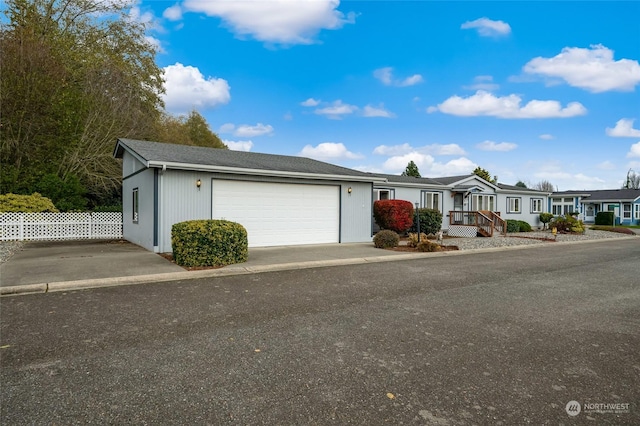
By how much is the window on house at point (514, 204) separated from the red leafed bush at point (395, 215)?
13.0 meters

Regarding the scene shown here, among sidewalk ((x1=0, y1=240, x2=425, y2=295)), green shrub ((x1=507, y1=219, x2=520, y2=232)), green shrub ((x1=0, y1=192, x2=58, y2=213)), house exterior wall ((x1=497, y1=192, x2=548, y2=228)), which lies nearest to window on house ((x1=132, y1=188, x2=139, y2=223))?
sidewalk ((x1=0, y1=240, x2=425, y2=295))

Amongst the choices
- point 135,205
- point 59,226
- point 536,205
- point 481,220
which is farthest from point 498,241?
point 59,226

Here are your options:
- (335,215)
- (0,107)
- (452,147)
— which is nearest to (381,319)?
(335,215)

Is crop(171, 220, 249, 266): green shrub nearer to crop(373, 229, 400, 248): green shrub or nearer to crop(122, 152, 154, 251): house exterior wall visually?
crop(122, 152, 154, 251): house exterior wall

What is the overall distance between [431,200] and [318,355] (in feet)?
62.5

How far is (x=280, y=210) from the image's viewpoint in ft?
41.0

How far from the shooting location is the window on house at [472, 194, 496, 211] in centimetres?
2331

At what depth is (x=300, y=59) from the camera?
18422mm

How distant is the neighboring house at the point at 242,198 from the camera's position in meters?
10.6

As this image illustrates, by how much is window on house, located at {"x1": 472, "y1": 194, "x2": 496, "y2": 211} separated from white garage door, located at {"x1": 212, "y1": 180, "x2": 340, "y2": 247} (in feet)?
43.8

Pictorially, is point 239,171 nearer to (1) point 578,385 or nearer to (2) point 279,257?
(2) point 279,257

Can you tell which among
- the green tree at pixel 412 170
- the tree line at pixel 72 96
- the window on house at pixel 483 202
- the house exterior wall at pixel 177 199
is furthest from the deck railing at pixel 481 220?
the green tree at pixel 412 170

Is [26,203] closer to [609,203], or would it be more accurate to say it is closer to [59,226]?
[59,226]

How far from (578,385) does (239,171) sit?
395 inches
